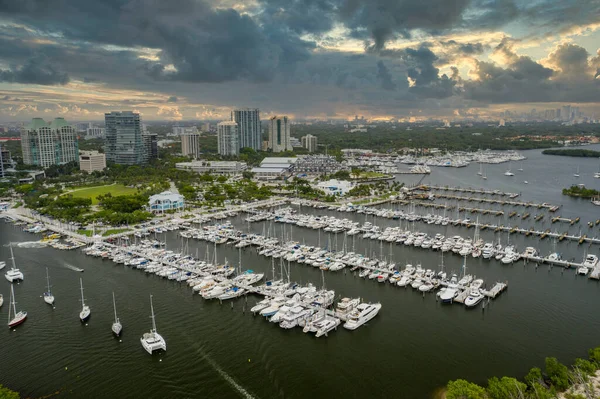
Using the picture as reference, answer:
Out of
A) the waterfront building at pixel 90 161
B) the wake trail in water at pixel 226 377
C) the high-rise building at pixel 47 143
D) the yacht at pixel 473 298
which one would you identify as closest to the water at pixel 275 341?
the wake trail in water at pixel 226 377

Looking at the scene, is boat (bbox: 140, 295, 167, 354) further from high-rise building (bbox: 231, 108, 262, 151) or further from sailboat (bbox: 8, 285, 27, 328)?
high-rise building (bbox: 231, 108, 262, 151)

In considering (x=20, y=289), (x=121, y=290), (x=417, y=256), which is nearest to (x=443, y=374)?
(x=417, y=256)

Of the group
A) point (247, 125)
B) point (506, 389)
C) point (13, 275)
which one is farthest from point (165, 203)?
point (247, 125)

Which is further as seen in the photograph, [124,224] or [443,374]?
[124,224]

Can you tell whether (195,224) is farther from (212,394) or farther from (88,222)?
(212,394)

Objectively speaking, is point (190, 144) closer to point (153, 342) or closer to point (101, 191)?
point (101, 191)

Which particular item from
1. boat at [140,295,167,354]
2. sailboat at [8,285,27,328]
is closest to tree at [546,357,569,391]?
boat at [140,295,167,354]

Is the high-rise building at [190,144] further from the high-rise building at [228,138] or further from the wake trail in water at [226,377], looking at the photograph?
the wake trail in water at [226,377]
